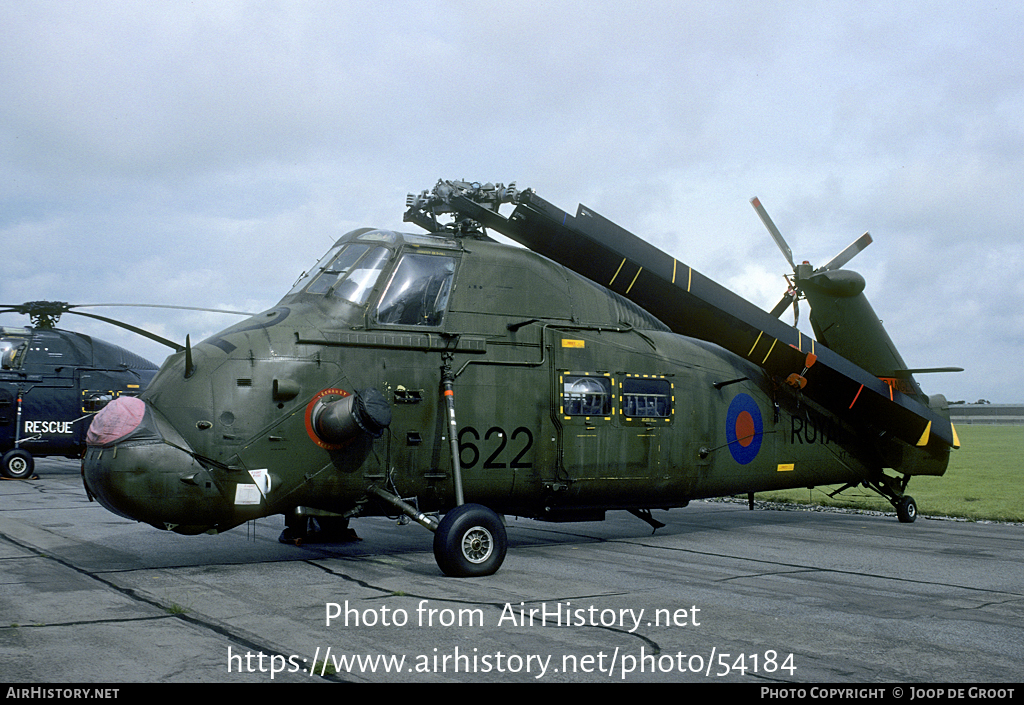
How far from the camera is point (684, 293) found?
13.2m

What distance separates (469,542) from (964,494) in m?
15.3

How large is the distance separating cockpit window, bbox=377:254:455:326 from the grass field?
11852 millimetres

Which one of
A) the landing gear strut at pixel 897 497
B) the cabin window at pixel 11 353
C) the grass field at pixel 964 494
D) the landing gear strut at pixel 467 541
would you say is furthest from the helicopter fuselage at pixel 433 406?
the cabin window at pixel 11 353

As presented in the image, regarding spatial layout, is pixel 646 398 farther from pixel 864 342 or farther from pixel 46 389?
pixel 46 389

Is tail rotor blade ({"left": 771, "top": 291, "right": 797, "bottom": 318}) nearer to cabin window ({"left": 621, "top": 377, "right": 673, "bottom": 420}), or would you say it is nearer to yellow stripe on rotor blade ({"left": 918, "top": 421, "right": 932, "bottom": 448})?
yellow stripe on rotor blade ({"left": 918, "top": 421, "right": 932, "bottom": 448})

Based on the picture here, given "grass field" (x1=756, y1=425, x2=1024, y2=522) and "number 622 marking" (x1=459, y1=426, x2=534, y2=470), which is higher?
"number 622 marking" (x1=459, y1=426, x2=534, y2=470)

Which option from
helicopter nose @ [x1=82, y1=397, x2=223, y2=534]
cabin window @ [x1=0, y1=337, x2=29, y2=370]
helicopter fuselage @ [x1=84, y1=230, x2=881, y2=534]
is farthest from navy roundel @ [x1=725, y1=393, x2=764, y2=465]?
cabin window @ [x1=0, y1=337, x2=29, y2=370]

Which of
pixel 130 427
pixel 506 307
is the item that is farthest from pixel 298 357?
pixel 506 307

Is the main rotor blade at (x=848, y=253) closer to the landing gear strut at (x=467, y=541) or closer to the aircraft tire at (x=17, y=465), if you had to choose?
the landing gear strut at (x=467, y=541)

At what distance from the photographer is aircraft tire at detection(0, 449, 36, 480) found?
990 inches

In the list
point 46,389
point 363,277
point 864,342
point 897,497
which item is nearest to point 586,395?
point 363,277

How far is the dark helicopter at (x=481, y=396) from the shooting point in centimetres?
960

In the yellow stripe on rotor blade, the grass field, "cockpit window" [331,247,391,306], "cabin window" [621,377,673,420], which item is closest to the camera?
"cockpit window" [331,247,391,306]

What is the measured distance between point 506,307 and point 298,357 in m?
2.96
